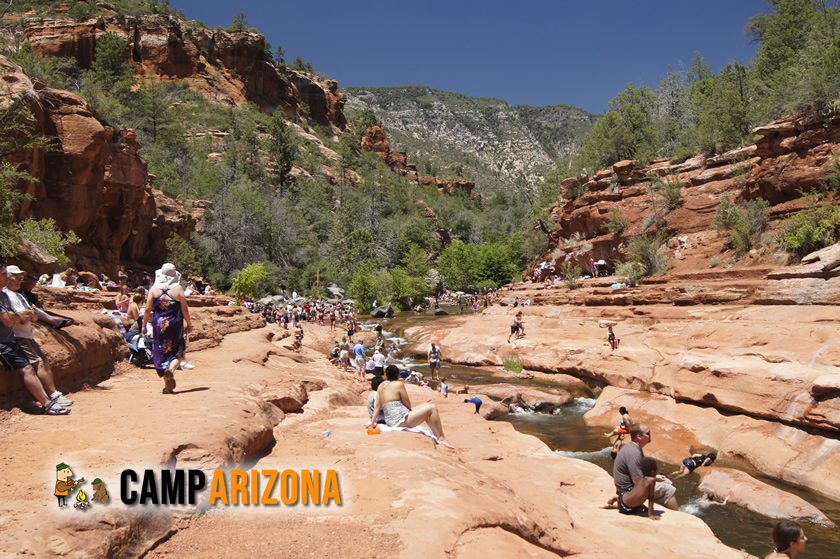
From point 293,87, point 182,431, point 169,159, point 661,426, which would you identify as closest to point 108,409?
point 182,431

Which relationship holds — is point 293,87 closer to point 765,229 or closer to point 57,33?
point 57,33

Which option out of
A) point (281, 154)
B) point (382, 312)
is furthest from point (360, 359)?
point (281, 154)

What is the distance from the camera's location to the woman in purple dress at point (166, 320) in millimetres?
6559

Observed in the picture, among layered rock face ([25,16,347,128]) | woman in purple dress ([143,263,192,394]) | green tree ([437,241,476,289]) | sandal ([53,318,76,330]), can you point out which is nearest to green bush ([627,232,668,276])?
woman in purple dress ([143,263,192,394])

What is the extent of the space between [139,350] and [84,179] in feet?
56.4

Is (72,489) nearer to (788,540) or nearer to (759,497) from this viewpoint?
(788,540)

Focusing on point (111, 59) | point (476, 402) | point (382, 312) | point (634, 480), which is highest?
point (111, 59)

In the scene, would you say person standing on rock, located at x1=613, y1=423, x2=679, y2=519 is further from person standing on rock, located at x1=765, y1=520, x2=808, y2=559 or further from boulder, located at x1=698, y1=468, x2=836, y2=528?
boulder, located at x1=698, y1=468, x2=836, y2=528

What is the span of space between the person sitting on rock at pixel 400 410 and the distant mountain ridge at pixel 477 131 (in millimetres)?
114063

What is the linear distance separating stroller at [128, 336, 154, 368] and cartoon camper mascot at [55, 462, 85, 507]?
18.0 ft

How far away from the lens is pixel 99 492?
3.27 metres

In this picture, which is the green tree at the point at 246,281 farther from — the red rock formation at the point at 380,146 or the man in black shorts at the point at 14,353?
the red rock formation at the point at 380,146

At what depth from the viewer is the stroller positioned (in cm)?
841

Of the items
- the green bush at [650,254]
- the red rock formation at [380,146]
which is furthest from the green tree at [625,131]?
the red rock formation at [380,146]
